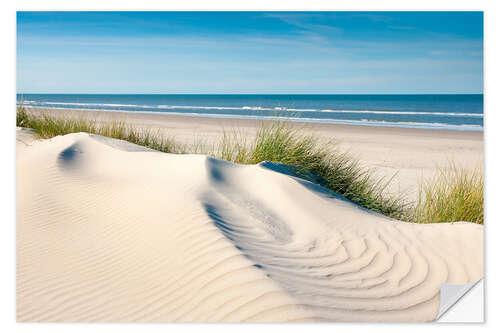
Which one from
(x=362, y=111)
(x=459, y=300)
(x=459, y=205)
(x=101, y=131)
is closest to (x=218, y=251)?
(x=459, y=300)

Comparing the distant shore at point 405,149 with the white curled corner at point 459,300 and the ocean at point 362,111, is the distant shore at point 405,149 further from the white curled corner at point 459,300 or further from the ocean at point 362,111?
the white curled corner at point 459,300

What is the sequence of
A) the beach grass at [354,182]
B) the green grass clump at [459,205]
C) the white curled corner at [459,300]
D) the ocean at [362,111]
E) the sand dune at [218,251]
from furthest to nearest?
the ocean at [362,111] → the beach grass at [354,182] → the green grass clump at [459,205] → the white curled corner at [459,300] → the sand dune at [218,251]

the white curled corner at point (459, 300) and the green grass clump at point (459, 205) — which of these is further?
the green grass clump at point (459, 205)

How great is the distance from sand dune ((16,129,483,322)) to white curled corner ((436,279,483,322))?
5cm

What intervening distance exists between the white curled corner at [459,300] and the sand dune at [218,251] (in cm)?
5

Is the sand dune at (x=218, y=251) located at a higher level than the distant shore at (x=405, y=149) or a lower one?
lower

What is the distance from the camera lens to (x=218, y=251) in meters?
2.77

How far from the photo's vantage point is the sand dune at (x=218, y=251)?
2.49 metres

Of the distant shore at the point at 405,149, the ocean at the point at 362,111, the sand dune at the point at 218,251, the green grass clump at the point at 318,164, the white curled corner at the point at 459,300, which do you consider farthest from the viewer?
the ocean at the point at 362,111

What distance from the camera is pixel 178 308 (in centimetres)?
250

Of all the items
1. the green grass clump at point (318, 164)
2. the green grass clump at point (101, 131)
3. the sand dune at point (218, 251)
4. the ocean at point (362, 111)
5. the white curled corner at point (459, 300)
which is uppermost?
the ocean at point (362, 111)

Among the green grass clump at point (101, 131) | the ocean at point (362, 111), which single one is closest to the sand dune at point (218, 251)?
the green grass clump at point (101, 131)

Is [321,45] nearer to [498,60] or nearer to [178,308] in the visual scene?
[498,60]
